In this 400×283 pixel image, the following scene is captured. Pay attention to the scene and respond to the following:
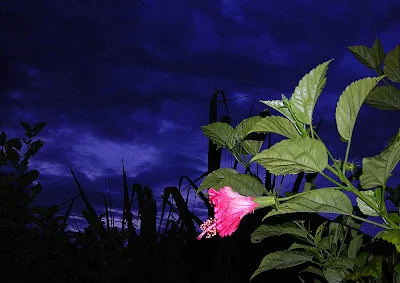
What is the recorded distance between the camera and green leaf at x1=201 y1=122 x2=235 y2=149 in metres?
0.92

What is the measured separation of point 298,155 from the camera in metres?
0.64

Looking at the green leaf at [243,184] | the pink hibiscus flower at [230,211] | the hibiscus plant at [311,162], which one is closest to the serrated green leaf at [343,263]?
the hibiscus plant at [311,162]

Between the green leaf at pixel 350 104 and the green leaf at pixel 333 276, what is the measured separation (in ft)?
1.25

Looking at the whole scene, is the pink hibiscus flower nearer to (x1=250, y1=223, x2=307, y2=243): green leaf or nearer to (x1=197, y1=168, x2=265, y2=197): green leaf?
(x1=197, y1=168, x2=265, y2=197): green leaf

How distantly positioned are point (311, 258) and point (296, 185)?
1.00m

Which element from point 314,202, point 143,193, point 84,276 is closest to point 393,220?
point 314,202

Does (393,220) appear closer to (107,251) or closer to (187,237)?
(107,251)

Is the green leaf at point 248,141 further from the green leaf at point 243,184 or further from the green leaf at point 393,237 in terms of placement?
the green leaf at point 393,237

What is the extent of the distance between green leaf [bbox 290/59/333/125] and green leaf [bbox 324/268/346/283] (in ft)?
1.32

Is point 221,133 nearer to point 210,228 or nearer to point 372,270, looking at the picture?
point 210,228

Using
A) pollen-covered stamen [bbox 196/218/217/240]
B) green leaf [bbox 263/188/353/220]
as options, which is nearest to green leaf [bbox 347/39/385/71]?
green leaf [bbox 263/188/353/220]

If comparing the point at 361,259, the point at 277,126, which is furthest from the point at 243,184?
the point at 361,259

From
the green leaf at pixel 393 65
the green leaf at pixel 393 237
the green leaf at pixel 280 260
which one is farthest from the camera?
the green leaf at pixel 280 260

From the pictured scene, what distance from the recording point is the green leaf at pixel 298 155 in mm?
636
